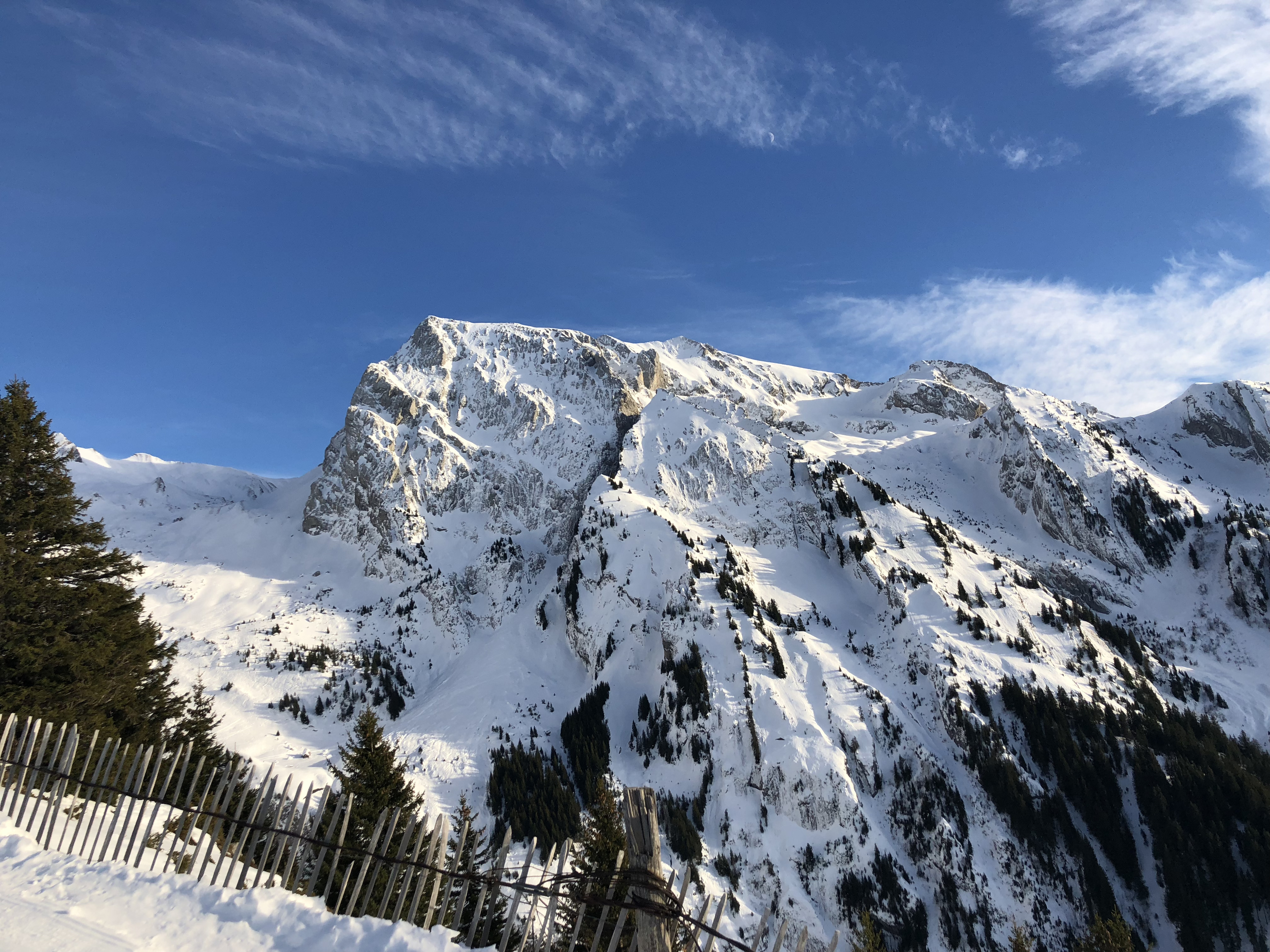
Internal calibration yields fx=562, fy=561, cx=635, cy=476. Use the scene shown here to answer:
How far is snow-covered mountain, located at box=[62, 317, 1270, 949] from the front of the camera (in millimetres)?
64188

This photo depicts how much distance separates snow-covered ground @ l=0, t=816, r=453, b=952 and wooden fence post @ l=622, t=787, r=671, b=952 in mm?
2596

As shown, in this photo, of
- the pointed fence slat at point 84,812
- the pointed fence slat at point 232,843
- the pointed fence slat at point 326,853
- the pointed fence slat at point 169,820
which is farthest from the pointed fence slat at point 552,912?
the pointed fence slat at point 84,812

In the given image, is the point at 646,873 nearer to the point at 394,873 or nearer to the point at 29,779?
the point at 394,873

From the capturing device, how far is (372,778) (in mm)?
20531

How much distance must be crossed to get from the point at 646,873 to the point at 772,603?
88037 millimetres

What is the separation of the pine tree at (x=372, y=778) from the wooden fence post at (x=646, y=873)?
14.7 metres

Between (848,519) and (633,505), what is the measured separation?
130 ft

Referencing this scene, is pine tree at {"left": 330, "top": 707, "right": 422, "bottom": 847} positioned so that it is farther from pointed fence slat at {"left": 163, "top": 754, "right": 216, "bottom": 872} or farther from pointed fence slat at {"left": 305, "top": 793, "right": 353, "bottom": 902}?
pointed fence slat at {"left": 305, "top": 793, "right": 353, "bottom": 902}

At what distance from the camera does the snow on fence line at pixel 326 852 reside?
6668 millimetres

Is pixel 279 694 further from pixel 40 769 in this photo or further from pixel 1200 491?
pixel 1200 491

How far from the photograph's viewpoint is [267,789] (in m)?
9.76

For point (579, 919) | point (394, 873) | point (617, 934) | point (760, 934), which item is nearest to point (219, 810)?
point (394, 873)

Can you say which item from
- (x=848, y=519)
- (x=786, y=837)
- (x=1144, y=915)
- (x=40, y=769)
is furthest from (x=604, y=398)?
(x=40, y=769)

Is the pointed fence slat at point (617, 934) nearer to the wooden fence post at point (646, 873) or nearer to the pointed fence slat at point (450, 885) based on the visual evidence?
the wooden fence post at point (646, 873)
